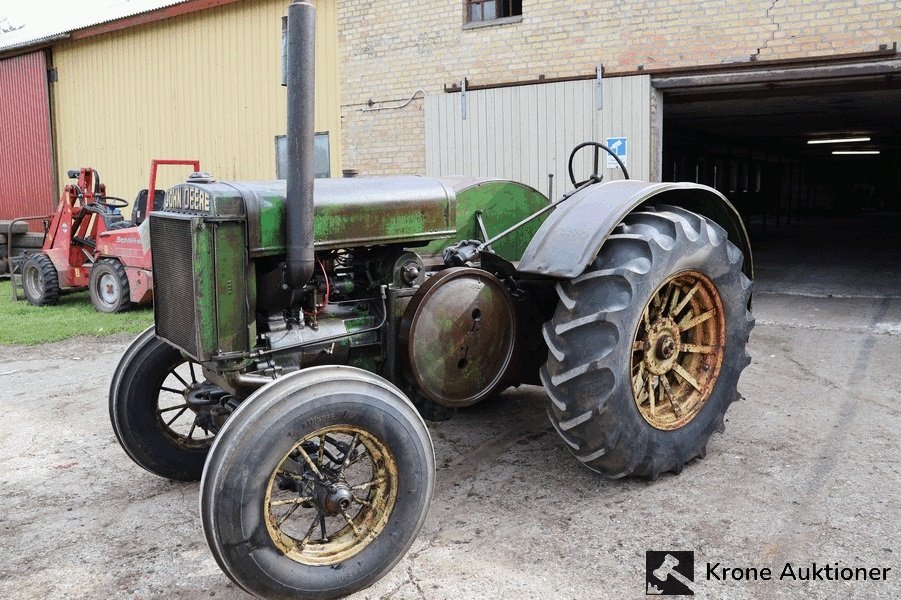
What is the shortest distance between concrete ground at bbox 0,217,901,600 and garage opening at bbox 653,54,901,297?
12.2ft

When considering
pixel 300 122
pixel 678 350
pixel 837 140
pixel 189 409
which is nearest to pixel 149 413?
pixel 189 409

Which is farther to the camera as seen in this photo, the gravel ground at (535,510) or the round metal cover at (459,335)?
the round metal cover at (459,335)

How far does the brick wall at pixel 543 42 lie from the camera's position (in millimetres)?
7340

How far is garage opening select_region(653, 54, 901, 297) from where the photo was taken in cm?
811

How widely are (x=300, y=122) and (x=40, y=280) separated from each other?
8673 millimetres

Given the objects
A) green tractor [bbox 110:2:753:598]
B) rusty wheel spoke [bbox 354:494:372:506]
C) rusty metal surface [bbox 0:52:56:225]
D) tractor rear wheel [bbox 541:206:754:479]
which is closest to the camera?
green tractor [bbox 110:2:753:598]

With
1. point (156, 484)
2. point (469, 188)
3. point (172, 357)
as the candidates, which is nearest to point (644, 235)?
point (469, 188)

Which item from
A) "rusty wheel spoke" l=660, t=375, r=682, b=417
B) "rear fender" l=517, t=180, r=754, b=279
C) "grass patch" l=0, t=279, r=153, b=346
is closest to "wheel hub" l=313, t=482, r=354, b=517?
"rear fender" l=517, t=180, r=754, b=279

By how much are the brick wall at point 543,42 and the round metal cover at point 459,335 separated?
215 inches

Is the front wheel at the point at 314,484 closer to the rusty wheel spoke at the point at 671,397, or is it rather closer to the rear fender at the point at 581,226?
the rear fender at the point at 581,226

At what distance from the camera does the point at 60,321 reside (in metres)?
8.66

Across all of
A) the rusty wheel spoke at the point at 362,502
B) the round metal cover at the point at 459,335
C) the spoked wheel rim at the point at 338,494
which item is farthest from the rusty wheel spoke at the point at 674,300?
the rusty wheel spoke at the point at 362,502

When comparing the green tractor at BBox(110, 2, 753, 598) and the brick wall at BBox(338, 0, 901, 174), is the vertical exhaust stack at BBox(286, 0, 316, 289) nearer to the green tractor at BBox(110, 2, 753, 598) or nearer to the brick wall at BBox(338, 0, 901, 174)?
the green tractor at BBox(110, 2, 753, 598)

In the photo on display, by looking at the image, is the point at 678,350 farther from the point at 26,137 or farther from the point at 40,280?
the point at 26,137
